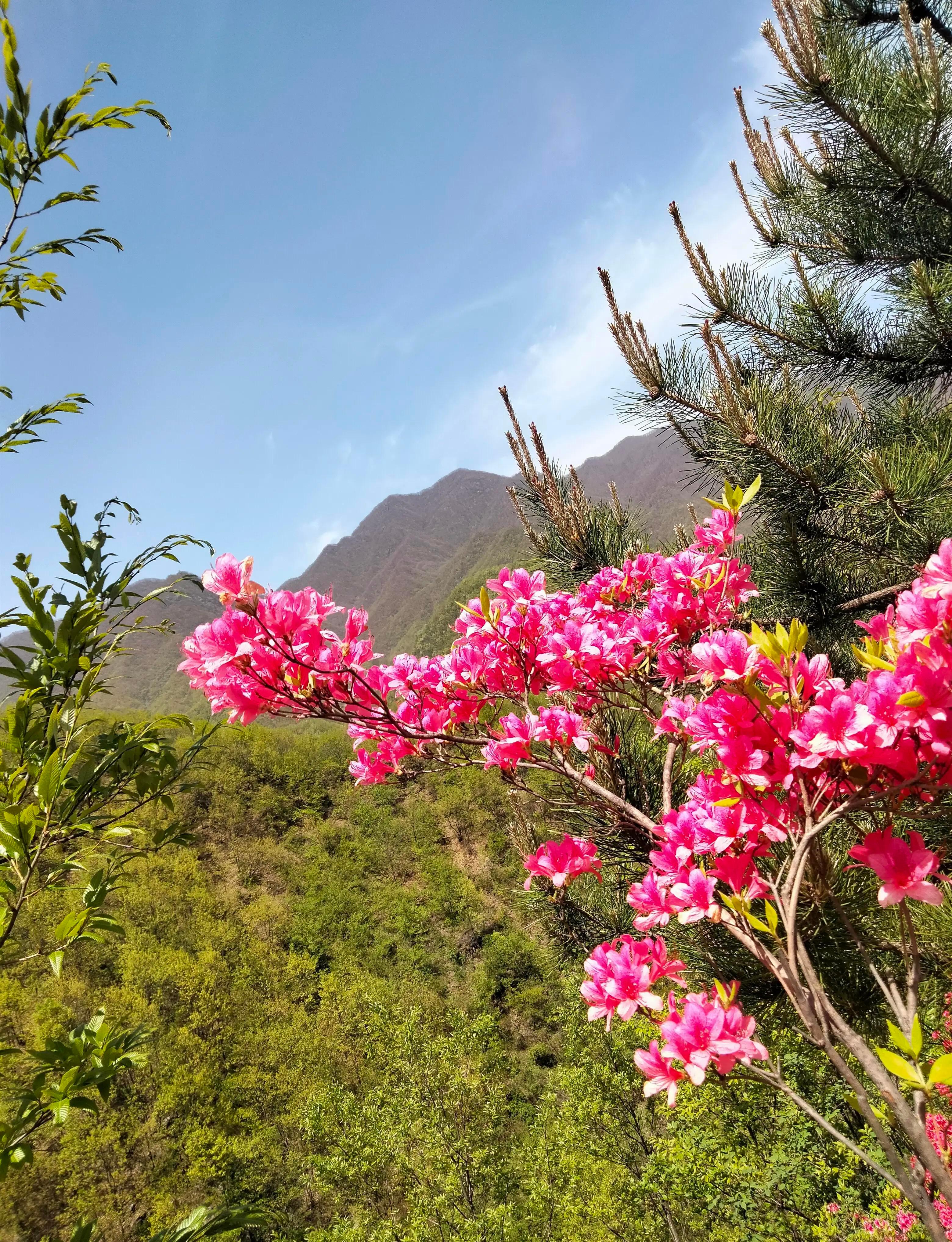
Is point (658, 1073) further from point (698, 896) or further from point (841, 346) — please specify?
point (841, 346)

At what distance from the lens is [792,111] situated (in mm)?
2572

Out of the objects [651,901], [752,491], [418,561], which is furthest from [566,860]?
[418,561]

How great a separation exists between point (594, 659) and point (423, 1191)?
14450mm

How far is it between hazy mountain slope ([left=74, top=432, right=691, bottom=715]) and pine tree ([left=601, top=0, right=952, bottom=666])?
143 feet

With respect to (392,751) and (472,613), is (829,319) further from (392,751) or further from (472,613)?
(392,751)

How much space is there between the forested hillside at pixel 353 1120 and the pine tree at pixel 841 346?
4971 mm

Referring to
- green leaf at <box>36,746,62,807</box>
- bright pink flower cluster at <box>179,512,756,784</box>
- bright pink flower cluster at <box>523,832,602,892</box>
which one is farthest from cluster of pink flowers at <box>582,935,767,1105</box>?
green leaf at <box>36,746,62,807</box>

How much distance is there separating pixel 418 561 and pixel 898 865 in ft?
434

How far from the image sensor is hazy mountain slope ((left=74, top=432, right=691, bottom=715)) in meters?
72.0

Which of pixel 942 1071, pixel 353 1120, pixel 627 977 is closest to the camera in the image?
pixel 942 1071

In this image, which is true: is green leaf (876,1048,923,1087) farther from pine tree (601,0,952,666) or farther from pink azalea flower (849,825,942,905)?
pine tree (601,0,952,666)

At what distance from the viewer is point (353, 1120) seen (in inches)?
481

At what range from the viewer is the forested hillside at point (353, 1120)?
Result: 9.36m

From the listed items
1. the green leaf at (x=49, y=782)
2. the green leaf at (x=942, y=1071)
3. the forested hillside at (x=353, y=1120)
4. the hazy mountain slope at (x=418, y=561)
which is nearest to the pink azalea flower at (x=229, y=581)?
the green leaf at (x=49, y=782)
